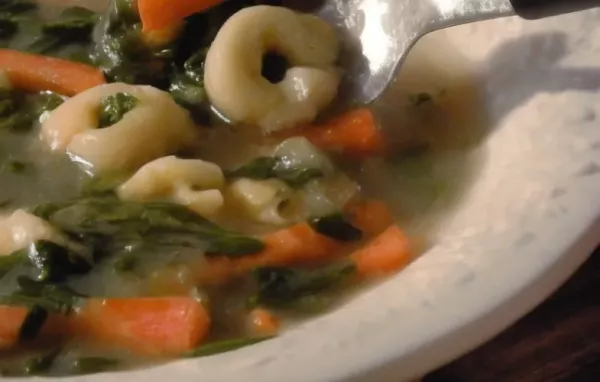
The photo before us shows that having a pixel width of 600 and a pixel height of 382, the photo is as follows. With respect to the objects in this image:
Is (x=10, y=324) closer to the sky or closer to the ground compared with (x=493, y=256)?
closer to the ground

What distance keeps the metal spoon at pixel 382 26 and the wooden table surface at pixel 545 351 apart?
1.38ft

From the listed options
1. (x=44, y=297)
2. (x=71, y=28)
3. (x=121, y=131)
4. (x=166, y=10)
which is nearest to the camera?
(x=44, y=297)

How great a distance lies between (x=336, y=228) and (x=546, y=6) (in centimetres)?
39

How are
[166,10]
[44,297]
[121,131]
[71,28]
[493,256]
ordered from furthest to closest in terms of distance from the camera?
[71,28] → [166,10] → [121,131] → [44,297] → [493,256]

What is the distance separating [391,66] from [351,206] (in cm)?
26

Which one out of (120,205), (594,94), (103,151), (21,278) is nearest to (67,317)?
(21,278)

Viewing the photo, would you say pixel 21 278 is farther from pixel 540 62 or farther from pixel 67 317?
pixel 540 62

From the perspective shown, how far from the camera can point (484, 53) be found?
1.32 m

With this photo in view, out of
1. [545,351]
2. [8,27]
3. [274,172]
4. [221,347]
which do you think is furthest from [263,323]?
[8,27]

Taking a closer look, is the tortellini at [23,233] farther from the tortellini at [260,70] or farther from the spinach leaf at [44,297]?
the tortellini at [260,70]

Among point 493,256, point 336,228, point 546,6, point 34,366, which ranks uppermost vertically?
point 546,6

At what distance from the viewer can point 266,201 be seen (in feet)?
3.70

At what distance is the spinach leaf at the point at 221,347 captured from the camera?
89cm

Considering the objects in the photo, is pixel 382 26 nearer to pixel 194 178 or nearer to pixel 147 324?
pixel 194 178
